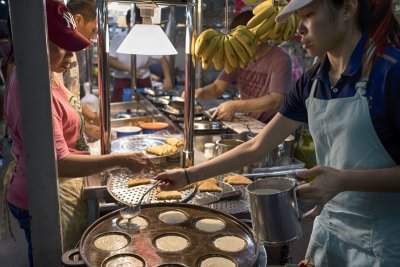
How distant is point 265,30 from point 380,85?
1.41 metres

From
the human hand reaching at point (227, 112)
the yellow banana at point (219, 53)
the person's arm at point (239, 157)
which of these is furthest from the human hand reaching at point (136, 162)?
the human hand reaching at point (227, 112)

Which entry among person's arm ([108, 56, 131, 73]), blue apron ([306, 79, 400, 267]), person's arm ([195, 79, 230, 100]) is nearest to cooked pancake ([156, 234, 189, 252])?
blue apron ([306, 79, 400, 267])

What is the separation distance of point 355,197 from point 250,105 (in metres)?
1.97

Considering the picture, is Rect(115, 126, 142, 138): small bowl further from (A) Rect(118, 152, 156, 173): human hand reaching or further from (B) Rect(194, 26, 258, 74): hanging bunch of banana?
(A) Rect(118, 152, 156, 173): human hand reaching

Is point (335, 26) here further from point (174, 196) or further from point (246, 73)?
point (246, 73)

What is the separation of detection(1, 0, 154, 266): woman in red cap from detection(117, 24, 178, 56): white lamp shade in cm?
33

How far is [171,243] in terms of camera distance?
1484 mm

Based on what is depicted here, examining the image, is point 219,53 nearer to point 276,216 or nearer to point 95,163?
point 95,163

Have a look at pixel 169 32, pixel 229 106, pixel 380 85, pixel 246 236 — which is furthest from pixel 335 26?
pixel 169 32

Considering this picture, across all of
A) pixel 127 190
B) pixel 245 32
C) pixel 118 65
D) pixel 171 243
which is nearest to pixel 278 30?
pixel 245 32

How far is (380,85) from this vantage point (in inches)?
49.8

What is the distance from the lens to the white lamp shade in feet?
6.59

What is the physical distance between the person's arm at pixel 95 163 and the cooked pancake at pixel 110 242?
0.41 meters

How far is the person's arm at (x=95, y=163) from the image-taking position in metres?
1.73
